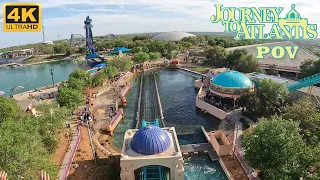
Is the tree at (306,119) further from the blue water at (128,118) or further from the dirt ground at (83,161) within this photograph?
the dirt ground at (83,161)

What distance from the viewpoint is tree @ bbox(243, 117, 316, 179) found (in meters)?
19.8

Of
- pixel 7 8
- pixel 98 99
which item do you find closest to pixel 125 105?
pixel 98 99

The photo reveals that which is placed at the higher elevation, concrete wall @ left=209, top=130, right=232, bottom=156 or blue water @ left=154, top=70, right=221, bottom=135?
blue water @ left=154, top=70, right=221, bottom=135

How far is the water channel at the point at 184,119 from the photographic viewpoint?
28.3 metres

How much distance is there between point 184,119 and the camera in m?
41.7

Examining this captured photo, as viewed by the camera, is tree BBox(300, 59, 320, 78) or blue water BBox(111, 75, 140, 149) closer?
blue water BBox(111, 75, 140, 149)

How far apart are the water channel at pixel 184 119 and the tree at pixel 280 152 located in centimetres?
623

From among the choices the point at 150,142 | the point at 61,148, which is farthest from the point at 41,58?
the point at 150,142

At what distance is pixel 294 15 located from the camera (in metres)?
56.1

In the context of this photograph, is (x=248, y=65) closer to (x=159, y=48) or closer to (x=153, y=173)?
(x=159, y=48)

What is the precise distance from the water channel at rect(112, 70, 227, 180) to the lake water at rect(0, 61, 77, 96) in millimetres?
33247

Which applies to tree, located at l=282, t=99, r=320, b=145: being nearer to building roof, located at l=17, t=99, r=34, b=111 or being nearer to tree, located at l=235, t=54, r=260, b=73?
tree, located at l=235, t=54, r=260, b=73

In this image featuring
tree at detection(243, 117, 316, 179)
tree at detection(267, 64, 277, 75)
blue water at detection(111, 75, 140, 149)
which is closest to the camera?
tree at detection(243, 117, 316, 179)

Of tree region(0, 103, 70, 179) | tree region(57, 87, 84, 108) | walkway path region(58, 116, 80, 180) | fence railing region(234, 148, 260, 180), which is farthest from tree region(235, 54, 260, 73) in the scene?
tree region(0, 103, 70, 179)
